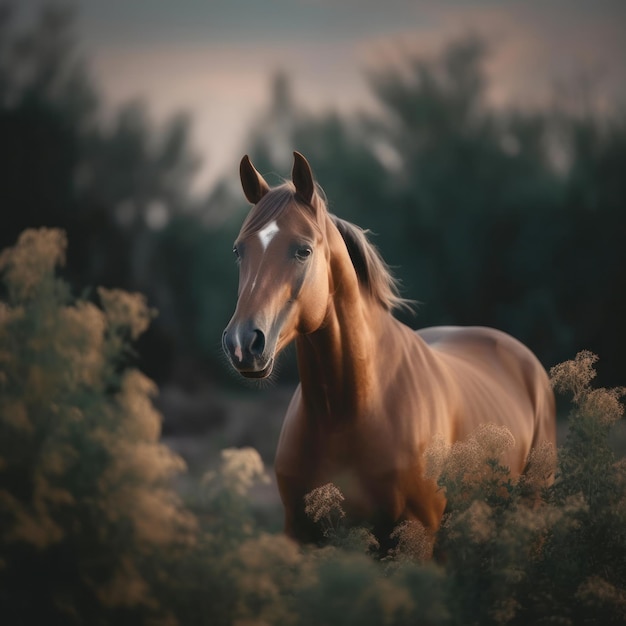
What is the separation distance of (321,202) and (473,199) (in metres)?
3.72

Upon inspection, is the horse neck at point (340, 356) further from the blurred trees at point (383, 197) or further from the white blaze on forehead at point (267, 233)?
the blurred trees at point (383, 197)

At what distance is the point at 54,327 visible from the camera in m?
1.34

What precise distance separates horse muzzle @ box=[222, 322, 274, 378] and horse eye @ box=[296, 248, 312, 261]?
0.24m

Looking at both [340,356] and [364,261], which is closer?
[340,356]

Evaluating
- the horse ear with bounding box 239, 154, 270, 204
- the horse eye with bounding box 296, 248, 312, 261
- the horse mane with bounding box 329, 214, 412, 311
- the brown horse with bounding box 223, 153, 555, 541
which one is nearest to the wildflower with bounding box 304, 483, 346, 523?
the brown horse with bounding box 223, 153, 555, 541

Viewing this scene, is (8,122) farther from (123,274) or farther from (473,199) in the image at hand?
(473,199)

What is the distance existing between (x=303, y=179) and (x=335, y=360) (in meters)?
0.48

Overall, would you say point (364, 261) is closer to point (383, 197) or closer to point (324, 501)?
point (324, 501)

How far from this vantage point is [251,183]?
2.19 m

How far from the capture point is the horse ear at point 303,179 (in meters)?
2.05

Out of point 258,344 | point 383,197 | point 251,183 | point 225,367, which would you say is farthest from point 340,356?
point 383,197

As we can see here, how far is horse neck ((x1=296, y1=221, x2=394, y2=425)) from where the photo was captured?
2.13m

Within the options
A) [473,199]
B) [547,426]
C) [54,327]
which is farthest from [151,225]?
[54,327]

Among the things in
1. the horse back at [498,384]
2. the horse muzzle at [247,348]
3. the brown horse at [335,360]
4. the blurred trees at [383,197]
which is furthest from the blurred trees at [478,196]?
the horse muzzle at [247,348]
